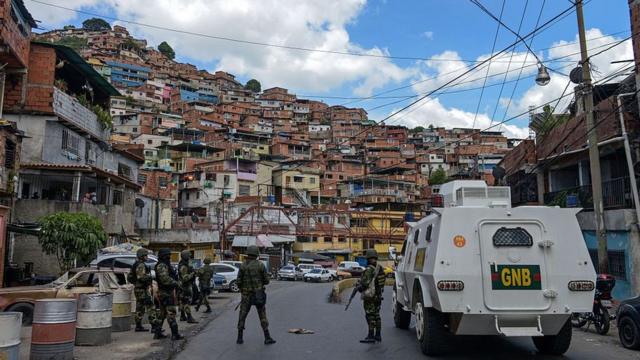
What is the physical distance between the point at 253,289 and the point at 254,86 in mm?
161154

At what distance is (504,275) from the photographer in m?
7.66

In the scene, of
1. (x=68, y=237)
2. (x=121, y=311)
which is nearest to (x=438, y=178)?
(x=68, y=237)

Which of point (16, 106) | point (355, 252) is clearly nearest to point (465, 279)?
point (16, 106)

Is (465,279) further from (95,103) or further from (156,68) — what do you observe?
(156,68)

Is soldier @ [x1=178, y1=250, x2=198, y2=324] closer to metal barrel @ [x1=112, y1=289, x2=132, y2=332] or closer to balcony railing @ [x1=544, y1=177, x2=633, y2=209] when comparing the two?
metal barrel @ [x1=112, y1=289, x2=132, y2=332]

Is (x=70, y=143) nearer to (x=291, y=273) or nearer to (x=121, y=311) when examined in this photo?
(x=121, y=311)

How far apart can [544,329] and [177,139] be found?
3234 inches

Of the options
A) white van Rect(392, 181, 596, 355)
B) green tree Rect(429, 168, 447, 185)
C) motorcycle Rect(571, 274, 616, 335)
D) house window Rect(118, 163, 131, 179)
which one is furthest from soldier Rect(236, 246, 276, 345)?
green tree Rect(429, 168, 447, 185)

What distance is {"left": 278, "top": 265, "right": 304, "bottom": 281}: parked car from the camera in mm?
43725

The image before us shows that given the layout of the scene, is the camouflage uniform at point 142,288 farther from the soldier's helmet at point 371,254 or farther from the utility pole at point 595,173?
the utility pole at point 595,173

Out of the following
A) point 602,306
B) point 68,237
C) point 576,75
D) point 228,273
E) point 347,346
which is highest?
point 576,75

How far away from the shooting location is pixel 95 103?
34.2m

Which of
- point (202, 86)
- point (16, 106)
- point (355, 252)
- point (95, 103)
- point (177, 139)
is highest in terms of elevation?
point (202, 86)

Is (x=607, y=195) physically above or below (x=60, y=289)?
above
